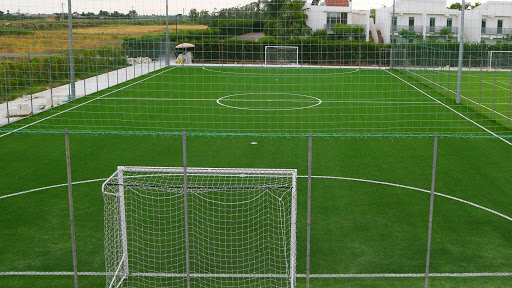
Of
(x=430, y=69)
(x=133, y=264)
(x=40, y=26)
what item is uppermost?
(x=40, y=26)

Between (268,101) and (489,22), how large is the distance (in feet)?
125

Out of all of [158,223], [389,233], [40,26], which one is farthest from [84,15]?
[389,233]

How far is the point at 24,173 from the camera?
1342 cm

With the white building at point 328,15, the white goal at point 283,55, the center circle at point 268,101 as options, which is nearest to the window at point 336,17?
the white building at point 328,15

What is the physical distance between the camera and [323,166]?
1415 centimetres

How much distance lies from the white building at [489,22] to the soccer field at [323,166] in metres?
27.5

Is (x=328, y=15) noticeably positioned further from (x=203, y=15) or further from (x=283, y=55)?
(x=203, y=15)

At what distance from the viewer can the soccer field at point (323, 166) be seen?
352 inches

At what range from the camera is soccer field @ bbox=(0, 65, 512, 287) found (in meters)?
8.95

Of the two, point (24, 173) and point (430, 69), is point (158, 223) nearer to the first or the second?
point (24, 173)

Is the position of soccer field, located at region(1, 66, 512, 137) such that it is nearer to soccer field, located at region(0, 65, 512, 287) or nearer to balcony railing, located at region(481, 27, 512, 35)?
soccer field, located at region(0, 65, 512, 287)

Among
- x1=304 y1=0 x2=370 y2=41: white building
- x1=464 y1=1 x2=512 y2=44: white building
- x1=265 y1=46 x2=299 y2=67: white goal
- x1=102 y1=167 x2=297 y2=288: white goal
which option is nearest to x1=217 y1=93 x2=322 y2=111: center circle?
x1=304 y1=0 x2=370 y2=41: white building

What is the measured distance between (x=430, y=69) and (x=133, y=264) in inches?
940

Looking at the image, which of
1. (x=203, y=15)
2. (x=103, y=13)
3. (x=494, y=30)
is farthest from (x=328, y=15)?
Answer: (x=494, y=30)
